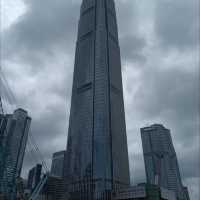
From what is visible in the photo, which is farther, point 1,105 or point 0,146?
point 0,146

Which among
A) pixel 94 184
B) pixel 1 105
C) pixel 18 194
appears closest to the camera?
pixel 1 105

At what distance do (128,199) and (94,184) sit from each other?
1208 inches

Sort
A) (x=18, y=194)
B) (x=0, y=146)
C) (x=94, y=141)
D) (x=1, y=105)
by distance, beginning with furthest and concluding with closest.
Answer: (x=94, y=141), (x=18, y=194), (x=0, y=146), (x=1, y=105)

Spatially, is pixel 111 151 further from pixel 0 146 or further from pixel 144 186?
pixel 0 146

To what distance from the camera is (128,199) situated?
18875 cm

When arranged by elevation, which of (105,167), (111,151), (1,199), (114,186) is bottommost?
(1,199)

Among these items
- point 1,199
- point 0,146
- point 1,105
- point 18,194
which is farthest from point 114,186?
point 1,105

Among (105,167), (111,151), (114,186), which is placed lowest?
(114,186)

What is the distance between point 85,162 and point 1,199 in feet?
237

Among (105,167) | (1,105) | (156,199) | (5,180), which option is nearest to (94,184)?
(105,167)

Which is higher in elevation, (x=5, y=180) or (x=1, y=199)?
(x=5, y=180)

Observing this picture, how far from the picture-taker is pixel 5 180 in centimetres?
17112

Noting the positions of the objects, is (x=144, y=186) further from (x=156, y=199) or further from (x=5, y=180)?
(x=5, y=180)

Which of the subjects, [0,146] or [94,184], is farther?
[94,184]
